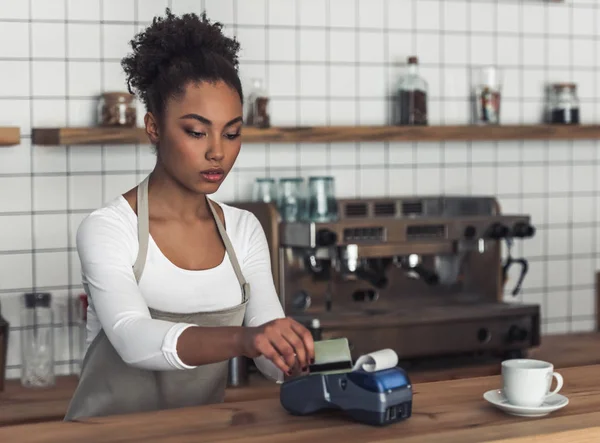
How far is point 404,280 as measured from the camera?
3488mm

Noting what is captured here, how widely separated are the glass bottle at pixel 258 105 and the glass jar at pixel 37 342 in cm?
87

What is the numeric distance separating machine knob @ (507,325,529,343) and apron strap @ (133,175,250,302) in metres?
1.47

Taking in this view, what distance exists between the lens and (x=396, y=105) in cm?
373

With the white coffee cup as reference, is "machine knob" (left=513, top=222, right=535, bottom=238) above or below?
above

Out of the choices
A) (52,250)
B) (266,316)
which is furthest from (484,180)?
(266,316)

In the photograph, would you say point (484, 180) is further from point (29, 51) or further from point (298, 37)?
point (29, 51)

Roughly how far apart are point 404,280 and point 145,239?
5.25ft

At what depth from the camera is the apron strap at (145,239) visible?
2025 millimetres

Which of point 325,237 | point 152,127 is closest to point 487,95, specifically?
point 325,237

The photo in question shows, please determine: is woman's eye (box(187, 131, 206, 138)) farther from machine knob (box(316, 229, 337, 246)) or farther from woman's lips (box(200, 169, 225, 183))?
machine knob (box(316, 229, 337, 246))

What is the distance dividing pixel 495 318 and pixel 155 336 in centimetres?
177

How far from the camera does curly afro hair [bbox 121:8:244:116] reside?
203 cm

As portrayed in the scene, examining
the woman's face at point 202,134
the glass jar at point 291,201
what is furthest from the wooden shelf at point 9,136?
the woman's face at point 202,134

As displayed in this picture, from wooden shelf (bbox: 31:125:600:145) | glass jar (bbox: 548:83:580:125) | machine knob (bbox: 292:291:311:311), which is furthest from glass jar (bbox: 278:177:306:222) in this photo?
glass jar (bbox: 548:83:580:125)
